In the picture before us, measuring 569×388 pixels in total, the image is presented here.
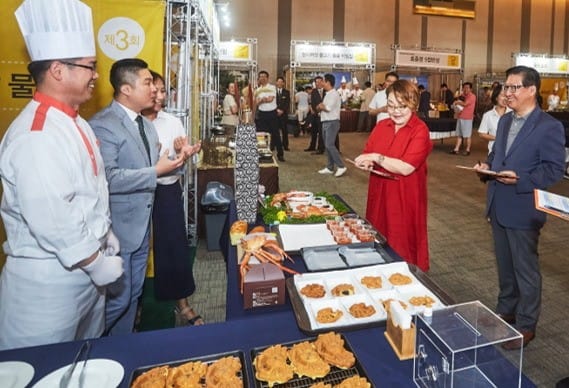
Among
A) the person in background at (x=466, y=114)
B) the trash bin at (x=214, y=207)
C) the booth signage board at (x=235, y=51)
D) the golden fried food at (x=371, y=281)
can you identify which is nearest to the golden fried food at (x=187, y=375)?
the golden fried food at (x=371, y=281)

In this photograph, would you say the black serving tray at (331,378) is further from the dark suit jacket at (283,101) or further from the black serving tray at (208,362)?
the dark suit jacket at (283,101)

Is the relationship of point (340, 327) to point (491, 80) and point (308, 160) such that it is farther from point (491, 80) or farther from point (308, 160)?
point (491, 80)

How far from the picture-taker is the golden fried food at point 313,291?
1378 mm

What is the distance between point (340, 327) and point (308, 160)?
698cm

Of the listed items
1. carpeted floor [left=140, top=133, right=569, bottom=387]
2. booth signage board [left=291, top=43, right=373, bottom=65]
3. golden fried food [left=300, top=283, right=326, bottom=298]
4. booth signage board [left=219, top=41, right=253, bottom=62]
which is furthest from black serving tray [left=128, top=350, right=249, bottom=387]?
booth signage board [left=291, top=43, right=373, bottom=65]

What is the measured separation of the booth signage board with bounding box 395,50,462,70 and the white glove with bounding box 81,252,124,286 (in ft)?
46.3

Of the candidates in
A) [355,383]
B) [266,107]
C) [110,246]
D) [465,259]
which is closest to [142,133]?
[110,246]

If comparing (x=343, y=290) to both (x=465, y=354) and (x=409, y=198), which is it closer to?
(x=465, y=354)

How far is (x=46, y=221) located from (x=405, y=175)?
1538 mm

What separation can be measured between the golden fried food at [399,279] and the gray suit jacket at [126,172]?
1.14 metres

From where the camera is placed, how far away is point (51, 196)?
1.20 m

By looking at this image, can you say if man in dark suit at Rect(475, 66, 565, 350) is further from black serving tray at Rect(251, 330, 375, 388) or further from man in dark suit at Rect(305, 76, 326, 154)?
man in dark suit at Rect(305, 76, 326, 154)

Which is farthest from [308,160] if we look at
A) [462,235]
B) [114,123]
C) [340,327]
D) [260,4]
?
[260,4]

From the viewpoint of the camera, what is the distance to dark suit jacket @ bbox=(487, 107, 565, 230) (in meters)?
1.99
